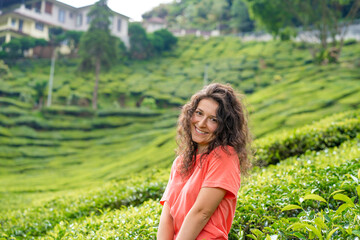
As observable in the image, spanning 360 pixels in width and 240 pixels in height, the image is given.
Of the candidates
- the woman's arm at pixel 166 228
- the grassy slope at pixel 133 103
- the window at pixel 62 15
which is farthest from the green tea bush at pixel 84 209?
the window at pixel 62 15

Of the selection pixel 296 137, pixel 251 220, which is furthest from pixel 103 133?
pixel 251 220

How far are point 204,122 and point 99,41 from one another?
16923 mm

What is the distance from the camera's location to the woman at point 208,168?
4.83 ft

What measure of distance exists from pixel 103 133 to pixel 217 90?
50.1 ft

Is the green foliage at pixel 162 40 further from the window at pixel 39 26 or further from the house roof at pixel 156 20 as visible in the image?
the window at pixel 39 26

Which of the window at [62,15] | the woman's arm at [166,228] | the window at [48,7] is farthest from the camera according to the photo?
the window at [62,15]

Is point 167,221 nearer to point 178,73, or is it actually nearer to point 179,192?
point 179,192

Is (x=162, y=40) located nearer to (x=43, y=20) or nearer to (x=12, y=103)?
(x=43, y=20)

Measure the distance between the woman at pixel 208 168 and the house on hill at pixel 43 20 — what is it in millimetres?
16645

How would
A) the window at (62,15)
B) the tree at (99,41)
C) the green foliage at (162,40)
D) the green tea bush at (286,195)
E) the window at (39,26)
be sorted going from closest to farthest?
the green tea bush at (286,195) < the tree at (99,41) < the window at (39,26) < the window at (62,15) < the green foliage at (162,40)

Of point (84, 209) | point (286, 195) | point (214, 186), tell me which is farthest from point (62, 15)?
point (214, 186)

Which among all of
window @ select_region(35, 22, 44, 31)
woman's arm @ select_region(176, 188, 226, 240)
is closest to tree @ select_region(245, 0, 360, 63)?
window @ select_region(35, 22, 44, 31)

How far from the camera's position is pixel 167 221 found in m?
1.62

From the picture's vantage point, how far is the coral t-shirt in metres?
1.49
